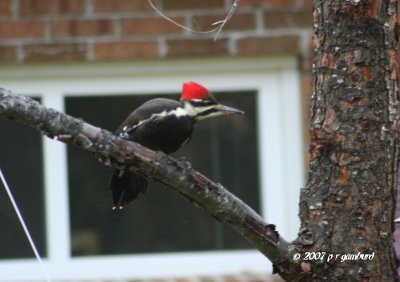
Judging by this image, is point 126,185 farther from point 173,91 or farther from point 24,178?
point 24,178

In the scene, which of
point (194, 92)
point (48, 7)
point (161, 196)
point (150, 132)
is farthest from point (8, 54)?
point (194, 92)

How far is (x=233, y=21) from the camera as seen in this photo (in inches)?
153

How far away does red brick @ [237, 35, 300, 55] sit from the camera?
390 centimetres

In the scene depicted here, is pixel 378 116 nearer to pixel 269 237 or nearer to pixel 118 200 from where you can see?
pixel 269 237

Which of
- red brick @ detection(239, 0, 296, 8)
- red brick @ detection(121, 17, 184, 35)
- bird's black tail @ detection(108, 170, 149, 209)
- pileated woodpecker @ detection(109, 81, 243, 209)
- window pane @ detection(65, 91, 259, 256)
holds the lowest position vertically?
window pane @ detection(65, 91, 259, 256)

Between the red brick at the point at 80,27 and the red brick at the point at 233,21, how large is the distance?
0.32 meters

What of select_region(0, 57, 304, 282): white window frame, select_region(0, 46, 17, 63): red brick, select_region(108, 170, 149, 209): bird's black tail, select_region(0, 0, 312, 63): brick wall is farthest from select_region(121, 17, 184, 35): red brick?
select_region(108, 170, 149, 209): bird's black tail

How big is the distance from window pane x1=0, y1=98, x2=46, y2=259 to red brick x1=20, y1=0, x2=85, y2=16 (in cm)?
45

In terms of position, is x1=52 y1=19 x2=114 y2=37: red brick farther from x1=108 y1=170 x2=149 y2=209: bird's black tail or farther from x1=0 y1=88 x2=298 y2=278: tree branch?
x1=0 y1=88 x2=298 y2=278: tree branch

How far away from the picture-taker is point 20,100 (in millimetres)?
2033

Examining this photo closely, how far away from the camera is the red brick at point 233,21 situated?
151 inches

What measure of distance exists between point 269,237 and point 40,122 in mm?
495

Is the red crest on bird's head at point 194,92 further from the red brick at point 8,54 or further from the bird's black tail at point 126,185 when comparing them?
the red brick at point 8,54

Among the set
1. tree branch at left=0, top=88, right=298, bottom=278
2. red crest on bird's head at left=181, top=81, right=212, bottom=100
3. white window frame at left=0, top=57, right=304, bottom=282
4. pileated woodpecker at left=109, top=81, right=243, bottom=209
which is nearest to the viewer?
tree branch at left=0, top=88, right=298, bottom=278
